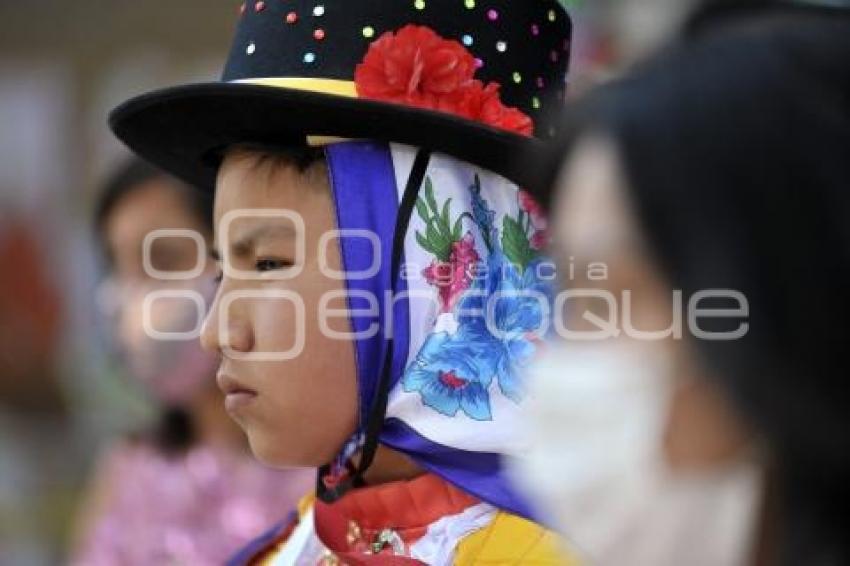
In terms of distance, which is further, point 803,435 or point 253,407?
point 253,407

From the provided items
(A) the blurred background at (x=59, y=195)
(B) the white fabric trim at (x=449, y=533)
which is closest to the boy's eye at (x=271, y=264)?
(B) the white fabric trim at (x=449, y=533)

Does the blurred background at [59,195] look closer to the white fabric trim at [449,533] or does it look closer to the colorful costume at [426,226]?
the colorful costume at [426,226]

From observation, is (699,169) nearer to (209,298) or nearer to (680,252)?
(680,252)

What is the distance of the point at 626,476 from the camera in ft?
4.32

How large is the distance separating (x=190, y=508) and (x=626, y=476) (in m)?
2.43

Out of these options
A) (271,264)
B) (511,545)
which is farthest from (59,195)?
(511,545)

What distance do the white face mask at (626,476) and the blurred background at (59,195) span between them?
6603 millimetres

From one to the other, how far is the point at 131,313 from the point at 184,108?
151 centimetres

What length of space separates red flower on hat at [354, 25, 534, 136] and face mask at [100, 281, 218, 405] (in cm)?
152

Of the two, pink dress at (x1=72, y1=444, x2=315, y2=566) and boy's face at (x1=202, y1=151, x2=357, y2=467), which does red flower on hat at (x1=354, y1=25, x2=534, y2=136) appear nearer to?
boy's face at (x1=202, y1=151, x2=357, y2=467)

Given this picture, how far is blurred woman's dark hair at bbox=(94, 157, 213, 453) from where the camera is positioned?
3695 millimetres

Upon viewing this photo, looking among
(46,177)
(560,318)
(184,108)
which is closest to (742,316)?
(560,318)

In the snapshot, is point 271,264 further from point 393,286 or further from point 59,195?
point 59,195

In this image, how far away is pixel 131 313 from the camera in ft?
12.3
